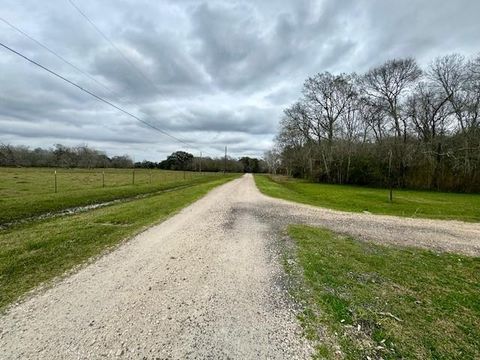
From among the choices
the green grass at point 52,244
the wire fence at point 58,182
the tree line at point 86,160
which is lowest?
the green grass at point 52,244

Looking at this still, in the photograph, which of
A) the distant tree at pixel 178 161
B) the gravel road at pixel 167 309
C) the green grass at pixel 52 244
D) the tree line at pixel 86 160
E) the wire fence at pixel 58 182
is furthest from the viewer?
the distant tree at pixel 178 161

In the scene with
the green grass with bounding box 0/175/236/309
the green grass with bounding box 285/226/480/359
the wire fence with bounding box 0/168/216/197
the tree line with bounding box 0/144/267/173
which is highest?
the tree line with bounding box 0/144/267/173

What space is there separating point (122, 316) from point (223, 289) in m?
1.54

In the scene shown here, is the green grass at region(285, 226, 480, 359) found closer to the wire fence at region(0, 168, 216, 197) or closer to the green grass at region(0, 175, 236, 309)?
the green grass at region(0, 175, 236, 309)

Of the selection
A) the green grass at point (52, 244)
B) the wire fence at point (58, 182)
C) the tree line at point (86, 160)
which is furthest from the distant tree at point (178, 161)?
the green grass at point (52, 244)

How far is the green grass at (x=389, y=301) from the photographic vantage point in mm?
2898

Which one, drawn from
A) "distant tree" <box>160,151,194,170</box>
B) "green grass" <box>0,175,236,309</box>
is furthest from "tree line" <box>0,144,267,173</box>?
"green grass" <box>0,175,236,309</box>

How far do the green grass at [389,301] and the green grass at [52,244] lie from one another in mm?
4384

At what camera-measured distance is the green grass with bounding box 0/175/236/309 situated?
14.0 ft

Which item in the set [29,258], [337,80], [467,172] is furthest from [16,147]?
[467,172]

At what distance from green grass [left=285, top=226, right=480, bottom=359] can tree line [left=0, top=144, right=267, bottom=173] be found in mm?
72744

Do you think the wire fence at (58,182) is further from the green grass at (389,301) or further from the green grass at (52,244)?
the green grass at (389,301)

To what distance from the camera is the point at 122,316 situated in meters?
3.27

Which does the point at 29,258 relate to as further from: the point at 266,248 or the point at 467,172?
the point at 467,172
